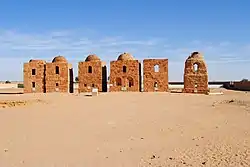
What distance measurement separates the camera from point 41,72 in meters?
37.2

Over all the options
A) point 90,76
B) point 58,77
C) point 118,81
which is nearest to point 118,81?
point 118,81

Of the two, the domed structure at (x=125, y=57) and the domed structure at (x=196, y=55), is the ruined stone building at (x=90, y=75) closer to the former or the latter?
the domed structure at (x=125, y=57)

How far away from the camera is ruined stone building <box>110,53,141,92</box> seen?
34.8 metres

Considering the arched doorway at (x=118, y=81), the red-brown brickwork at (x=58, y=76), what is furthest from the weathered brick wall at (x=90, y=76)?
the arched doorway at (x=118, y=81)

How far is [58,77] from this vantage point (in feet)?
120

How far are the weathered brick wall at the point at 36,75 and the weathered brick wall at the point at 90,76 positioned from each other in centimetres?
453

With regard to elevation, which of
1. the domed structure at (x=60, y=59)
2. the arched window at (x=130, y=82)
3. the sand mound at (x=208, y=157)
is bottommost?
the sand mound at (x=208, y=157)

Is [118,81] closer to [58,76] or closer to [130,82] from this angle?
[130,82]

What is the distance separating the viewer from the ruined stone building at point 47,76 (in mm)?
36500

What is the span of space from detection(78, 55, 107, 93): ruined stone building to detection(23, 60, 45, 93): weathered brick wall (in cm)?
453

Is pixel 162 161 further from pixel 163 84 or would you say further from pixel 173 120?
pixel 163 84

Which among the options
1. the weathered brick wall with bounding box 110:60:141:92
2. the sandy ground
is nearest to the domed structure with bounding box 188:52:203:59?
the weathered brick wall with bounding box 110:60:141:92

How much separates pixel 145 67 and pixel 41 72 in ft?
39.5

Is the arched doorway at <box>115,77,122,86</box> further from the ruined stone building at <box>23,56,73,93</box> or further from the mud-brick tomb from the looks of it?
the ruined stone building at <box>23,56,73,93</box>
